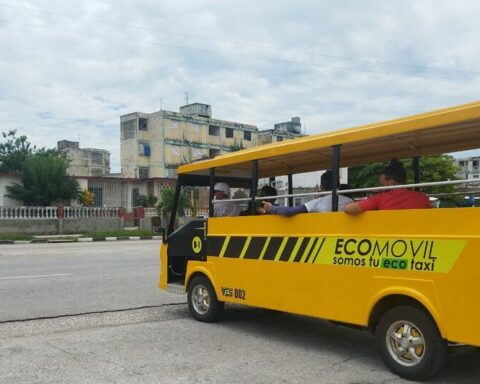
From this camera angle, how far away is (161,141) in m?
60.2

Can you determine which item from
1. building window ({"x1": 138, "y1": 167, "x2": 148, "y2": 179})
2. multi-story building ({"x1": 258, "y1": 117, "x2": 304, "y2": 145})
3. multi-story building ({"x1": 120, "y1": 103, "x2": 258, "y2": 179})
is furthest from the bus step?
multi-story building ({"x1": 258, "y1": 117, "x2": 304, "y2": 145})

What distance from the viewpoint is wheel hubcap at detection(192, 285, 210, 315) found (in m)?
7.18

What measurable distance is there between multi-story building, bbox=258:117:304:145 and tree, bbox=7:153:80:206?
35.7 metres

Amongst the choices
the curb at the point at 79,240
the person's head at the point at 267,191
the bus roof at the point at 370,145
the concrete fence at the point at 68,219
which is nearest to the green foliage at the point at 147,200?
the concrete fence at the point at 68,219

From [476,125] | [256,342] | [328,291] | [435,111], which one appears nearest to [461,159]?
[476,125]

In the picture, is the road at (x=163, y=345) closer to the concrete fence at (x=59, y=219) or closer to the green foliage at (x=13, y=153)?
the concrete fence at (x=59, y=219)

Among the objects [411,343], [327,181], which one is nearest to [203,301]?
[327,181]

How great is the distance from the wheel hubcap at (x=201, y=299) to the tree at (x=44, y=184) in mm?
27818

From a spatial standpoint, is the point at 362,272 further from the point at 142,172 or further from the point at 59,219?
the point at 142,172

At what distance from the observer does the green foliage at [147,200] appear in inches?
1442

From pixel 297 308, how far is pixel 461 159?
8.10 ft

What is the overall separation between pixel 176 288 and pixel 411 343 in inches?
150

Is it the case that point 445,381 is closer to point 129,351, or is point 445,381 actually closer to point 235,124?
point 129,351

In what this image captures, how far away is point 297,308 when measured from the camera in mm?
5750
